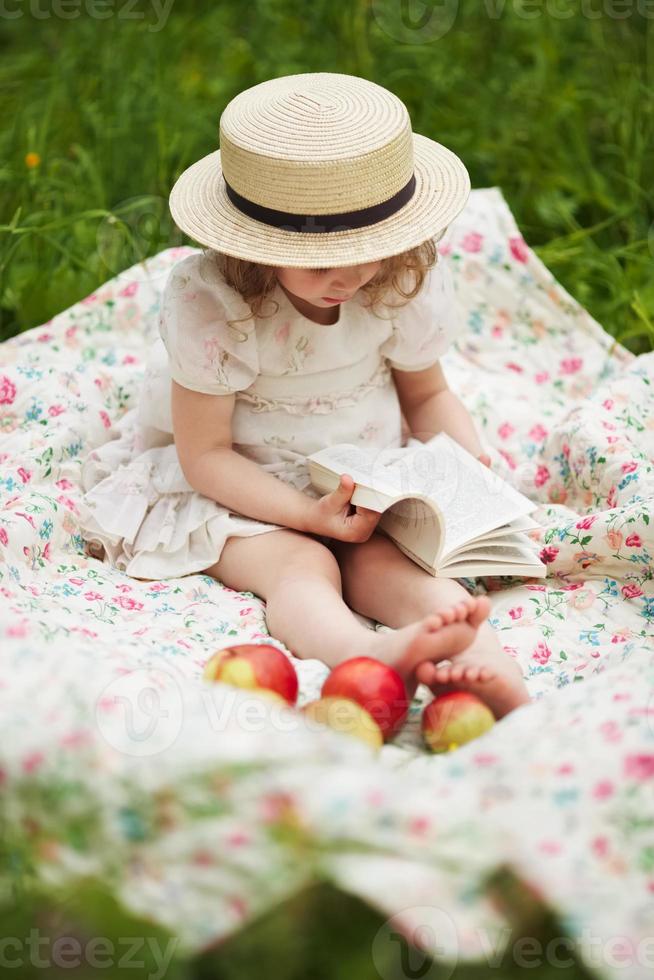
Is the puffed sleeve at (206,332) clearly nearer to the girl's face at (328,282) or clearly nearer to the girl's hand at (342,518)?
the girl's face at (328,282)

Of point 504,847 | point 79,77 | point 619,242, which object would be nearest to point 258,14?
point 79,77

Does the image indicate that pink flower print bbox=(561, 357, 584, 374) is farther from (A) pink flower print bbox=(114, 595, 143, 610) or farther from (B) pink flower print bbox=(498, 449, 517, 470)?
(A) pink flower print bbox=(114, 595, 143, 610)

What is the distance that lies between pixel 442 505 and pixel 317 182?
46 cm

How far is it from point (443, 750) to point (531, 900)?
266mm

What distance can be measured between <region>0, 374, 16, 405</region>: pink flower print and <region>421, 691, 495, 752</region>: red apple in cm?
102

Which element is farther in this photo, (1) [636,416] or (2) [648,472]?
(1) [636,416]

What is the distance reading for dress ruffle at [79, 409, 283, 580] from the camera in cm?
170

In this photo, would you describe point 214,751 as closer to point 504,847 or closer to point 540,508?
point 504,847

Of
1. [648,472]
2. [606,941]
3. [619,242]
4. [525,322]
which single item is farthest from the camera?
[619,242]

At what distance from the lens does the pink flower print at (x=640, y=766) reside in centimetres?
111

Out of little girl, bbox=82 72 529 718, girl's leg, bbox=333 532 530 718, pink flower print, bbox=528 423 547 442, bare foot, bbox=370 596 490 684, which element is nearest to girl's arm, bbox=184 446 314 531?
little girl, bbox=82 72 529 718

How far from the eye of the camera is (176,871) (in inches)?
41.4

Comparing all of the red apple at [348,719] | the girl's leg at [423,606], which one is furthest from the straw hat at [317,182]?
the red apple at [348,719]

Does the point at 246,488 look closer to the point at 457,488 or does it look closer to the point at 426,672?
the point at 457,488
